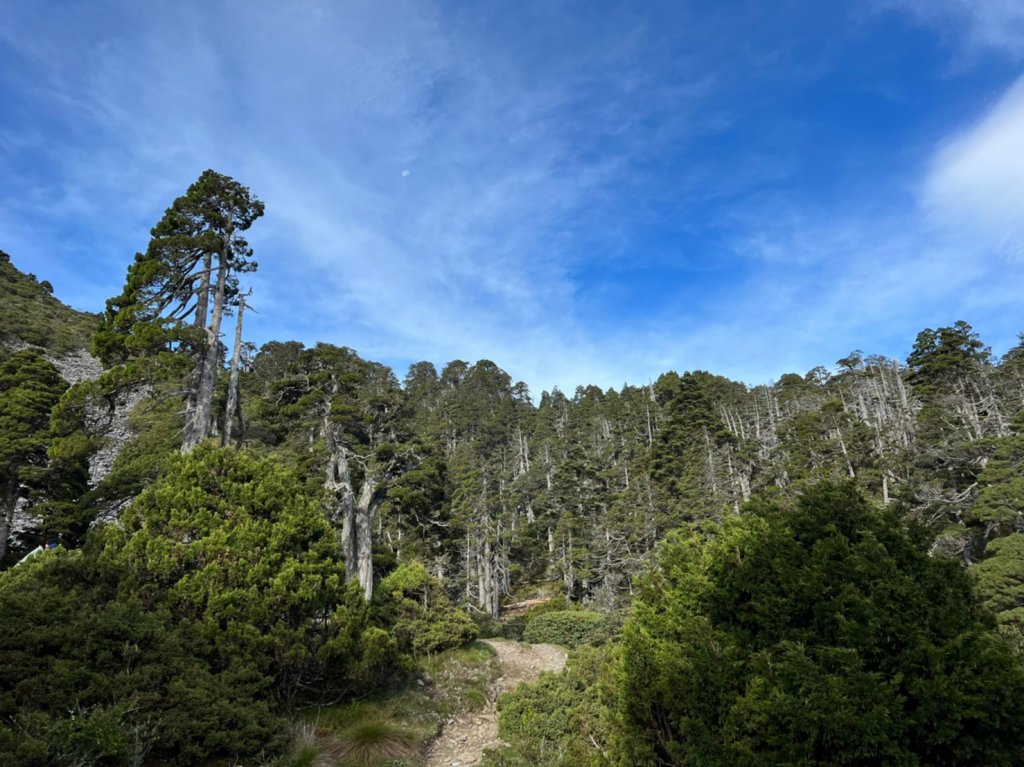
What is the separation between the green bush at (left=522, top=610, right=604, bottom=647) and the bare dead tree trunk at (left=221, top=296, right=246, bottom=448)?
1541 centimetres

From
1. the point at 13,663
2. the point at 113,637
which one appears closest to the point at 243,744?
the point at 113,637

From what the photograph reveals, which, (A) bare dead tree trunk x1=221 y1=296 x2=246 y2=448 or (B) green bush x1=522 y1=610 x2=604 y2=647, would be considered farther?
(B) green bush x1=522 y1=610 x2=604 y2=647

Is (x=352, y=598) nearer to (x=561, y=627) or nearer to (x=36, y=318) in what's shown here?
(x=561, y=627)

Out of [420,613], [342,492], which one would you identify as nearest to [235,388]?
[342,492]

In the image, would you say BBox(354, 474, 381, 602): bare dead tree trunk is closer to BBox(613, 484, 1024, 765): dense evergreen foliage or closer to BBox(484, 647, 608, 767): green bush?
BBox(484, 647, 608, 767): green bush

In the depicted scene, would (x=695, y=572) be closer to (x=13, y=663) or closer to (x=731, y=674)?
(x=731, y=674)

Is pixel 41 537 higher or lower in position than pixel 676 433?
lower

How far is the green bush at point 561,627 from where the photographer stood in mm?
22703

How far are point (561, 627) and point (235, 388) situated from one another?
16.8m

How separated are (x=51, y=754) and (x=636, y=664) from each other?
5.25 metres

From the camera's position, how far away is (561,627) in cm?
2320

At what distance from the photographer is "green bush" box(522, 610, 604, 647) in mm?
22703

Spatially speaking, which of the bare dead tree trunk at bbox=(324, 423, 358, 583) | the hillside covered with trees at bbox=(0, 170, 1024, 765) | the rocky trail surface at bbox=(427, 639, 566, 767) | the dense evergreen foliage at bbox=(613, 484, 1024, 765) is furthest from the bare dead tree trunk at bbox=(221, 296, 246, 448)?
the dense evergreen foliage at bbox=(613, 484, 1024, 765)

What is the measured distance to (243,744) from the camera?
612cm
